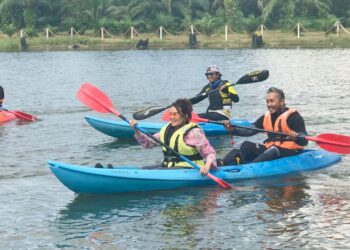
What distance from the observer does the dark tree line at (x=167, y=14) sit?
152 feet

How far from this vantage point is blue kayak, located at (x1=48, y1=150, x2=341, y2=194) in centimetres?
945

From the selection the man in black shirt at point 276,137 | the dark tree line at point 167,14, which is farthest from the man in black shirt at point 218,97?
the dark tree line at point 167,14

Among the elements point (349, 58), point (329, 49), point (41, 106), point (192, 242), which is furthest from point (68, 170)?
point (329, 49)

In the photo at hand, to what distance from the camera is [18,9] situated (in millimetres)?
52500

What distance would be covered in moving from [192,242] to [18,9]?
4688cm

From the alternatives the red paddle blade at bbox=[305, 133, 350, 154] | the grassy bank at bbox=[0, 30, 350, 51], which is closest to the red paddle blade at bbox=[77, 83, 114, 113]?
the red paddle blade at bbox=[305, 133, 350, 154]

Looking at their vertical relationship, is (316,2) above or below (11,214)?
above

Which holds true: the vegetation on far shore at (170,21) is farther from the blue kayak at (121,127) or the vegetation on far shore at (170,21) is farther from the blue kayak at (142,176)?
the blue kayak at (142,176)

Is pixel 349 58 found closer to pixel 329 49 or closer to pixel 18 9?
pixel 329 49

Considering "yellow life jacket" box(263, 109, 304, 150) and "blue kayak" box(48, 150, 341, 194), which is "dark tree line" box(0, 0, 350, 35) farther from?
"blue kayak" box(48, 150, 341, 194)

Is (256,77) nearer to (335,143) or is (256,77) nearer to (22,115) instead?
(335,143)

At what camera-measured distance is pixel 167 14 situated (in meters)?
49.7

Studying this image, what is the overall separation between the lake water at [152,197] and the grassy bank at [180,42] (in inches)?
693

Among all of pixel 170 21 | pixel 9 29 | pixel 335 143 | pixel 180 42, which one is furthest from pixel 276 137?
pixel 9 29
